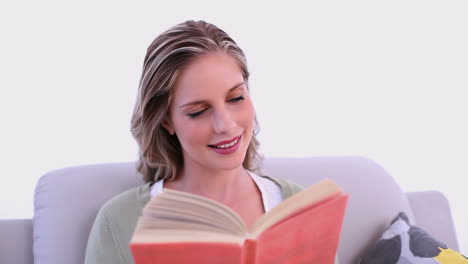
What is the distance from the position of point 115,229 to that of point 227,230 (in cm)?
64

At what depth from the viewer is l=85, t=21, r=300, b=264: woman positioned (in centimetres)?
120

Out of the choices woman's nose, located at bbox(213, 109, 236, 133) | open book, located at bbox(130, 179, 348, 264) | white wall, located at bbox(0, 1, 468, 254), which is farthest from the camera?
white wall, located at bbox(0, 1, 468, 254)

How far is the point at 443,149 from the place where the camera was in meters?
2.35

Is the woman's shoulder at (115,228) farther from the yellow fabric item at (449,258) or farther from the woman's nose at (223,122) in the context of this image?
the yellow fabric item at (449,258)

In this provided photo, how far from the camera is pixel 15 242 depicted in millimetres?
1482

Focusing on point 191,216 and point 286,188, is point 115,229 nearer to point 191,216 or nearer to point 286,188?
point 286,188

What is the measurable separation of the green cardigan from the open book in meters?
0.56

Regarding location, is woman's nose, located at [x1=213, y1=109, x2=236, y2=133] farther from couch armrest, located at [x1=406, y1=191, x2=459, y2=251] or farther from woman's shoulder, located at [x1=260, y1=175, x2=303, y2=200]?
couch armrest, located at [x1=406, y1=191, x2=459, y2=251]

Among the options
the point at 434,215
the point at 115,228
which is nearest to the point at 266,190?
the point at 115,228

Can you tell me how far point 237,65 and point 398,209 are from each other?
0.71 m

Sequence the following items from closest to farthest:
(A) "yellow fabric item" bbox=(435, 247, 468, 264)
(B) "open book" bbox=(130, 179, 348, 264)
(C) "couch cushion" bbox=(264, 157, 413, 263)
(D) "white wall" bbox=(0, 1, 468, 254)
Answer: (B) "open book" bbox=(130, 179, 348, 264) → (A) "yellow fabric item" bbox=(435, 247, 468, 264) → (C) "couch cushion" bbox=(264, 157, 413, 263) → (D) "white wall" bbox=(0, 1, 468, 254)

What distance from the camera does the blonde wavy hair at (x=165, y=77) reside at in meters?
1.24

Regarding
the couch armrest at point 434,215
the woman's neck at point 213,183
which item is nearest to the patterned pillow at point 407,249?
the couch armrest at point 434,215

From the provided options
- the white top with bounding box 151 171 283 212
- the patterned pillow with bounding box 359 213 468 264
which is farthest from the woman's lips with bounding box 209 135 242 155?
the patterned pillow with bounding box 359 213 468 264
